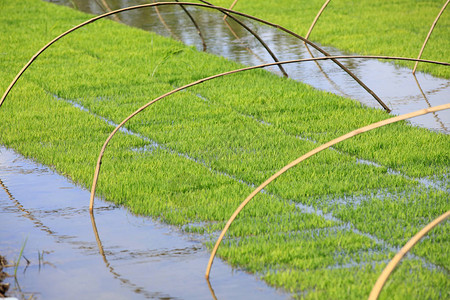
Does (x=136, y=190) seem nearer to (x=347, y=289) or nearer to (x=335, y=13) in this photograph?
(x=347, y=289)

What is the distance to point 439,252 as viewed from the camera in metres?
4.71

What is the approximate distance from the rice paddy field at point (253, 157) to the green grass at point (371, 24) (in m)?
0.10

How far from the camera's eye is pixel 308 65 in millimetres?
11211

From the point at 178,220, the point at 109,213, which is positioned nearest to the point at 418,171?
the point at 178,220

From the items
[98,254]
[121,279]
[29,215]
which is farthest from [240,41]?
[121,279]

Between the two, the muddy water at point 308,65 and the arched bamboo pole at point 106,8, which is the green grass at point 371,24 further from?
the arched bamboo pole at point 106,8

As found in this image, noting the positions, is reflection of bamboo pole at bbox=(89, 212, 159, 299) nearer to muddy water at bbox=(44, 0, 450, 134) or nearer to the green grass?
muddy water at bbox=(44, 0, 450, 134)

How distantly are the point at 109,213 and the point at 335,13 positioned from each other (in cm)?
1090

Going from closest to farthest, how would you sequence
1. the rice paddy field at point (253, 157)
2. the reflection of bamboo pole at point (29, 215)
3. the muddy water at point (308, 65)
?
the rice paddy field at point (253, 157) < the reflection of bamboo pole at point (29, 215) < the muddy water at point (308, 65)

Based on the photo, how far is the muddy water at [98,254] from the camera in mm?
4293

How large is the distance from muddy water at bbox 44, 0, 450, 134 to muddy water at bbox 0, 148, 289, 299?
3.91 m

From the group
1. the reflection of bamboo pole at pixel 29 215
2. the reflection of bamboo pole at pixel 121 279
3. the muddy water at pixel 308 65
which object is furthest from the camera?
the muddy water at pixel 308 65

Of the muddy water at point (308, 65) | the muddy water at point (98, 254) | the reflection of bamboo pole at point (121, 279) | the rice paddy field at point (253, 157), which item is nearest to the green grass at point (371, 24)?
the rice paddy field at point (253, 157)

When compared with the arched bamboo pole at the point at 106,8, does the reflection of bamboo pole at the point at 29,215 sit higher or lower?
lower
